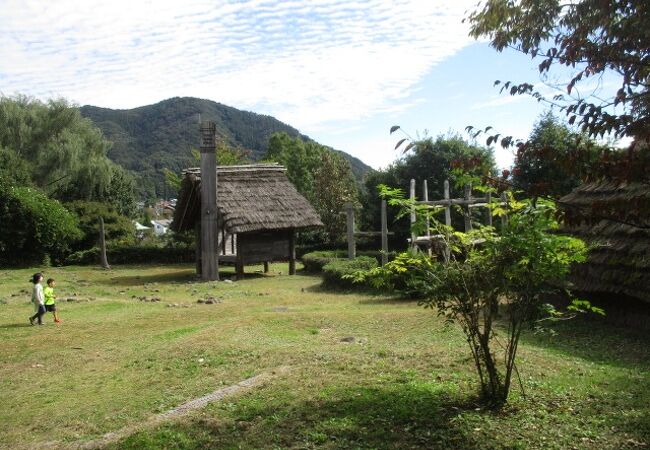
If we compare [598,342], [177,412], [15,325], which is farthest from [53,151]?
[598,342]

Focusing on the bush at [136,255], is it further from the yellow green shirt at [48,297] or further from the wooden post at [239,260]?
the yellow green shirt at [48,297]

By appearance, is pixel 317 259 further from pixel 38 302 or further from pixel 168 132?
pixel 168 132

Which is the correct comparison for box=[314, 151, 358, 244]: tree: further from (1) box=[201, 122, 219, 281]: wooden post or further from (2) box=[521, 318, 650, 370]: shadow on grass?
(2) box=[521, 318, 650, 370]: shadow on grass

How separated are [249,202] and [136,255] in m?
10.4

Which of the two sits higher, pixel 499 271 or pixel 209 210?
pixel 209 210

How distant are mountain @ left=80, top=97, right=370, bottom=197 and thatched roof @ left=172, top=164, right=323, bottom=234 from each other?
2214 inches

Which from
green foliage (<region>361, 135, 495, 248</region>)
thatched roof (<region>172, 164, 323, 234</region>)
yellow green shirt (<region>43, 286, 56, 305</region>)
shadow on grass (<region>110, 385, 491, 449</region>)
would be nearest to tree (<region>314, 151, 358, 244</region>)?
green foliage (<region>361, 135, 495, 248</region>)

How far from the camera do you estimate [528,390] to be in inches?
245

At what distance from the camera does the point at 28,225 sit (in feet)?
88.2

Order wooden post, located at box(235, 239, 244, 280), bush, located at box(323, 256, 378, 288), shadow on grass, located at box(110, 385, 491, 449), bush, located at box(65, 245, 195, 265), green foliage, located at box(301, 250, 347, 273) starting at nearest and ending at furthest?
shadow on grass, located at box(110, 385, 491, 449) < bush, located at box(323, 256, 378, 288) < wooden post, located at box(235, 239, 244, 280) < green foliage, located at box(301, 250, 347, 273) < bush, located at box(65, 245, 195, 265)

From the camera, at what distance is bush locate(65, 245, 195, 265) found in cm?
2978

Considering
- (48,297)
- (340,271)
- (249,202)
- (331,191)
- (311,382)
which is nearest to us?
(311,382)

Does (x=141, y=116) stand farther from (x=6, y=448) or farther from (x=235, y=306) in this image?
(x=6, y=448)

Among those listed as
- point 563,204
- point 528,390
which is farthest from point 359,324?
point 563,204
